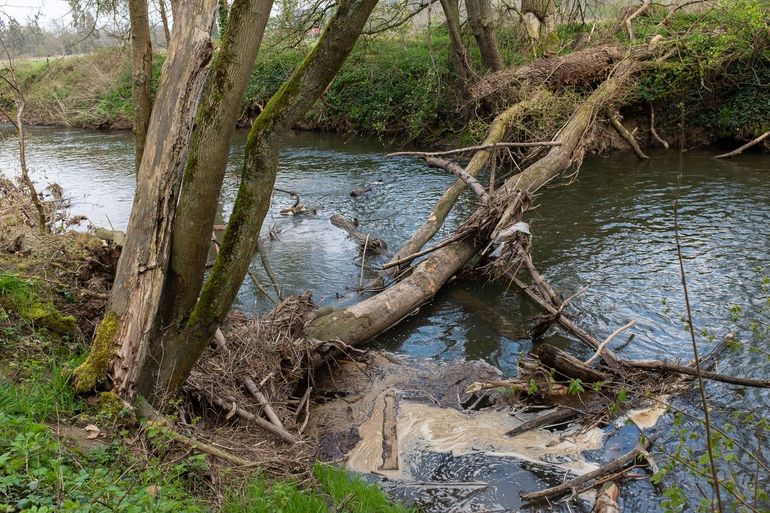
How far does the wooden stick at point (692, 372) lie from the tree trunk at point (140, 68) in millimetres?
5522

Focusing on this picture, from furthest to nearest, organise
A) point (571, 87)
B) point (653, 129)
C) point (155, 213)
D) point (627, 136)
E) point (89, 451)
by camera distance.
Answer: point (653, 129)
point (627, 136)
point (571, 87)
point (155, 213)
point (89, 451)

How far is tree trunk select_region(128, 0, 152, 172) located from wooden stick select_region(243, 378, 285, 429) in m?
2.41

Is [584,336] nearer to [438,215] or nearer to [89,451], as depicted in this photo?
[438,215]

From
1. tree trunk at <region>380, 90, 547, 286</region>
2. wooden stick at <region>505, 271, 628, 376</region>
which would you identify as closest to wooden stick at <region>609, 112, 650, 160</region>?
tree trunk at <region>380, 90, 547, 286</region>

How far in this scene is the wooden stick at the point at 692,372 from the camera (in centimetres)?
574

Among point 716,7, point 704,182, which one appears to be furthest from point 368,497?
point 716,7

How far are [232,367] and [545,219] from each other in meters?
8.60

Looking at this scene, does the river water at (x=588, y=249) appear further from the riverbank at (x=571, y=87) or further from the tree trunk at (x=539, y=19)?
the tree trunk at (x=539, y=19)

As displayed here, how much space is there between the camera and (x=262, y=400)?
5789 mm

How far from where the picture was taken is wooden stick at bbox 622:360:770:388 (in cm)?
574

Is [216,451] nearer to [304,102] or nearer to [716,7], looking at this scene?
[304,102]

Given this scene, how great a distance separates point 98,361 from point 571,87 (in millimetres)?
14428

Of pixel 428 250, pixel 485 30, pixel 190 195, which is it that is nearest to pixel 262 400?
pixel 190 195

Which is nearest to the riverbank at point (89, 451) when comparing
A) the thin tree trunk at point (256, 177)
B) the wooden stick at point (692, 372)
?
the thin tree trunk at point (256, 177)
